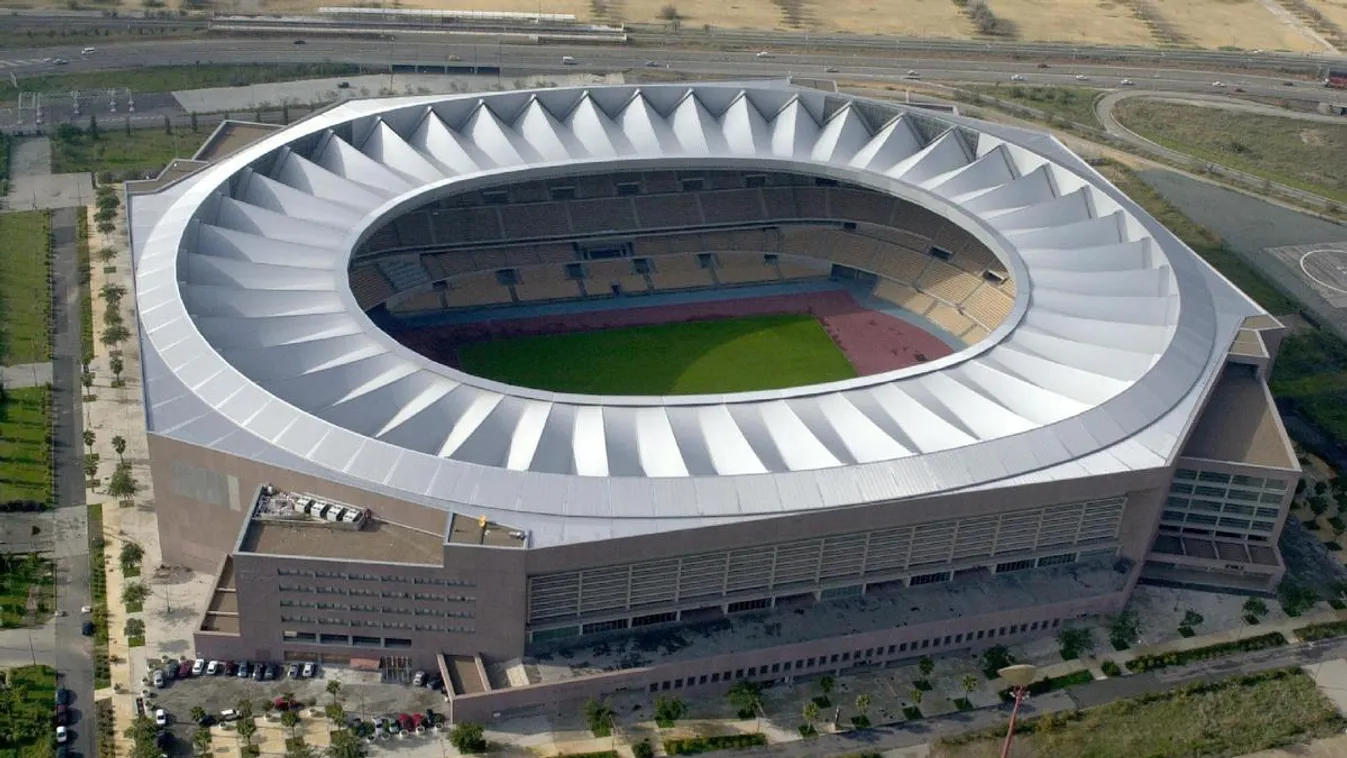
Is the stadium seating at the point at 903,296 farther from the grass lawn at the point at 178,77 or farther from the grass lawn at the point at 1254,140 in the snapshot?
the grass lawn at the point at 178,77

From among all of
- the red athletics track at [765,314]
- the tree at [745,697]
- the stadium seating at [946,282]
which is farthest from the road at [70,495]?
the stadium seating at [946,282]

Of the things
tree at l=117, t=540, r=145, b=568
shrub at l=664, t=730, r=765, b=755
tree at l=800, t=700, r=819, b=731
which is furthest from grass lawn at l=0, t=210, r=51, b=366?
tree at l=800, t=700, r=819, b=731

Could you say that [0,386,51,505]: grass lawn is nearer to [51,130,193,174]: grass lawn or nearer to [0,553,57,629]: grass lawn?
[0,553,57,629]: grass lawn

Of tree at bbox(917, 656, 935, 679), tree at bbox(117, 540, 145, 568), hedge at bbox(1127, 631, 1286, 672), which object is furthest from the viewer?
tree at bbox(117, 540, 145, 568)

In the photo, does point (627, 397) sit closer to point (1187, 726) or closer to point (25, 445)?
point (1187, 726)

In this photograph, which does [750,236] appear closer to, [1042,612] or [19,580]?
[1042,612]

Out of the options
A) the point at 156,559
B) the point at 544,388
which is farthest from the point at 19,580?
the point at 544,388
